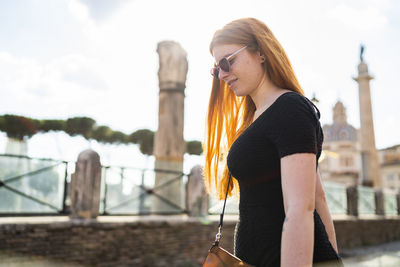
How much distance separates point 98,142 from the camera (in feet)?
90.4

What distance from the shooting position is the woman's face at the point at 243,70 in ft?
4.87

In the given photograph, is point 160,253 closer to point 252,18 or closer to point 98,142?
point 252,18

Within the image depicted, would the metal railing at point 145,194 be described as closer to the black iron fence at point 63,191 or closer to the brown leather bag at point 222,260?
the black iron fence at point 63,191

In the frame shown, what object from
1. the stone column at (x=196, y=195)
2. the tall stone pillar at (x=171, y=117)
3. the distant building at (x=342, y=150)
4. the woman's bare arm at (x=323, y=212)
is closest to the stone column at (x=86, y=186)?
the stone column at (x=196, y=195)

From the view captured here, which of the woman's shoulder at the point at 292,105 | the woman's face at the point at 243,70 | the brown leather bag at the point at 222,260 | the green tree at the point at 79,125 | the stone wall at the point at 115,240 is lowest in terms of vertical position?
the stone wall at the point at 115,240

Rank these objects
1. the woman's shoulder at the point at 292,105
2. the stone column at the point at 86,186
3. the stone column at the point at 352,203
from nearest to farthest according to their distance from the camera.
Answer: the woman's shoulder at the point at 292,105, the stone column at the point at 86,186, the stone column at the point at 352,203

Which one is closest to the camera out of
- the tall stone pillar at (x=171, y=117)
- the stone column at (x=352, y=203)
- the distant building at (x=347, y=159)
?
the tall stone pillar at (x=171, y=117)

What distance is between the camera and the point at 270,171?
4.21 ft

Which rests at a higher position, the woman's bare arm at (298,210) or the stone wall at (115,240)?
the woman's bare arm at (298,210)

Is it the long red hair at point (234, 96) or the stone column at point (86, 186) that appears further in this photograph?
the stone column at point (86, 186)

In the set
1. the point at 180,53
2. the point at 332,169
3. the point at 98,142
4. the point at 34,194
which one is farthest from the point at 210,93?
the point at 332,169

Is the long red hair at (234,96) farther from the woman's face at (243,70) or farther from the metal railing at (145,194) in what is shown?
the metal railing at (145,194)

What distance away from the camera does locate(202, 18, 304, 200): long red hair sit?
57.2 inches

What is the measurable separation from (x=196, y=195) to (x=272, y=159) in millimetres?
6900
